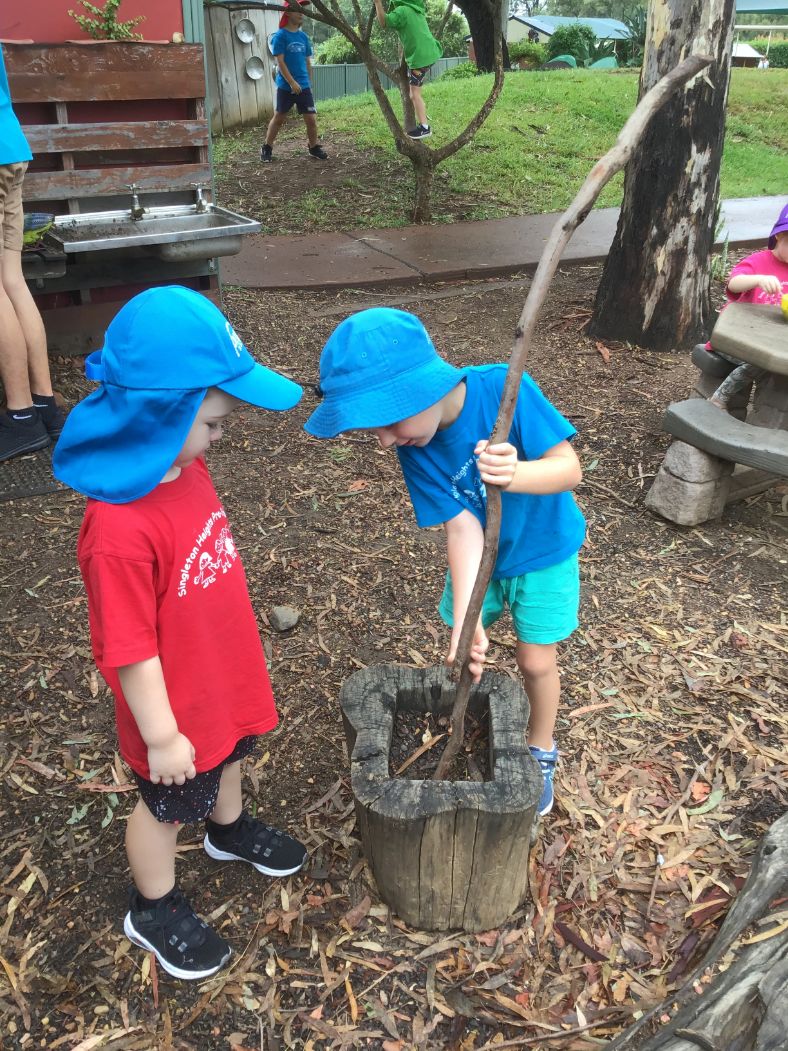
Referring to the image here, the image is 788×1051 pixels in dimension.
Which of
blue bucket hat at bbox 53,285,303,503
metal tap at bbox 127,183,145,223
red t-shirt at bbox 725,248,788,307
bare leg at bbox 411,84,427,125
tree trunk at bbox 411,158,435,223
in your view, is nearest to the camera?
blue bucket hat at bbox 53,285,303,503

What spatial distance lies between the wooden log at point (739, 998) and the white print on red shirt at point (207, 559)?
1236 mm

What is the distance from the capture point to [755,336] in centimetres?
349

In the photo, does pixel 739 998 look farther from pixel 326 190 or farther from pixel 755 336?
pixel 326 190

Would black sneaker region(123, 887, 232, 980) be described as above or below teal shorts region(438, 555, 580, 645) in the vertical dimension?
below

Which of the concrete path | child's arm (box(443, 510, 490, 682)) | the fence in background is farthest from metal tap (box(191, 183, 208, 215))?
the fence in background

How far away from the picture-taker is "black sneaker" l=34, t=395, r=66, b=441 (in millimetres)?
4219

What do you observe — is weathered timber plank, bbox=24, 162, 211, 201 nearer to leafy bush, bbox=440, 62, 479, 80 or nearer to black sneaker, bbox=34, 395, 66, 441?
black sneaker, bbox=34, 395, 66, 441

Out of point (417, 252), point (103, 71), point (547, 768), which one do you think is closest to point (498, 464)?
point (547, 768)

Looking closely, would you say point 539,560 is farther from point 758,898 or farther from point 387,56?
point 387,56

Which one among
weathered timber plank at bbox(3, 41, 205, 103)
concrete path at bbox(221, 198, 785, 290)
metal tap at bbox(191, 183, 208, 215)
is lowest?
concrete path at bbox(221, 198, 785, 290)

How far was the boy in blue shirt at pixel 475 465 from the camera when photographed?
172 centimetres

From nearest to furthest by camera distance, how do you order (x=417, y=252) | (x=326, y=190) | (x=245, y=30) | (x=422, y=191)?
1. (x=417, y=252)
2. (x=422, y=191)
3. (x=326, y=190)
4. (x=245, y=30)

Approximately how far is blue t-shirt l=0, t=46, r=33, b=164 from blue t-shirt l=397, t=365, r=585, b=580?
277cm

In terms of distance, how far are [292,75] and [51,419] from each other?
7.44 meters
